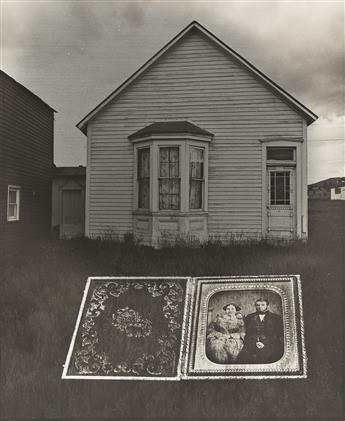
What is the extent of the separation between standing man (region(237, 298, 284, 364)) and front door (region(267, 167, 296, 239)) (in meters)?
6.30

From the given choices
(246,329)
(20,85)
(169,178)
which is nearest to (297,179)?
(169,178)

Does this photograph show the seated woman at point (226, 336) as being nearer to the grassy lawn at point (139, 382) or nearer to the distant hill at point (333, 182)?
the grassy lawn at point (139, 382)

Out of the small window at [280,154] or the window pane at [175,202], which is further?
the small window at [280,154]

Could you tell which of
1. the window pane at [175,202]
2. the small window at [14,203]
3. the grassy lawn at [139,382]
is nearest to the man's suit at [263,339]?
the grassy lawn at [139,382]

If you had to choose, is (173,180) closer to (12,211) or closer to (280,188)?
(280,188)

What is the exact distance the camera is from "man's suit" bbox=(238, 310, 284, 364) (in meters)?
5.06

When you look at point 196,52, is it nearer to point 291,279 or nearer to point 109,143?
point 109,143

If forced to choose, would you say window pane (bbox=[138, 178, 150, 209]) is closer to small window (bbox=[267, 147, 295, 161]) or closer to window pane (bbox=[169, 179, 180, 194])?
window pane (bbox=[169, 179, 180, 194])

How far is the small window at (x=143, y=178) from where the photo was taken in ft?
38.7

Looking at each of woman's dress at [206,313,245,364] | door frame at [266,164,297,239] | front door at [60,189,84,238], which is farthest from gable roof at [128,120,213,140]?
front door at [60,189,84,238]

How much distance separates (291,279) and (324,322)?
73 cm

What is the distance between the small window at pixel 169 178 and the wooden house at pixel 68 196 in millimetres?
8876

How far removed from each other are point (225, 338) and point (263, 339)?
493 mm

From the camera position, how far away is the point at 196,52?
38.7 feet
